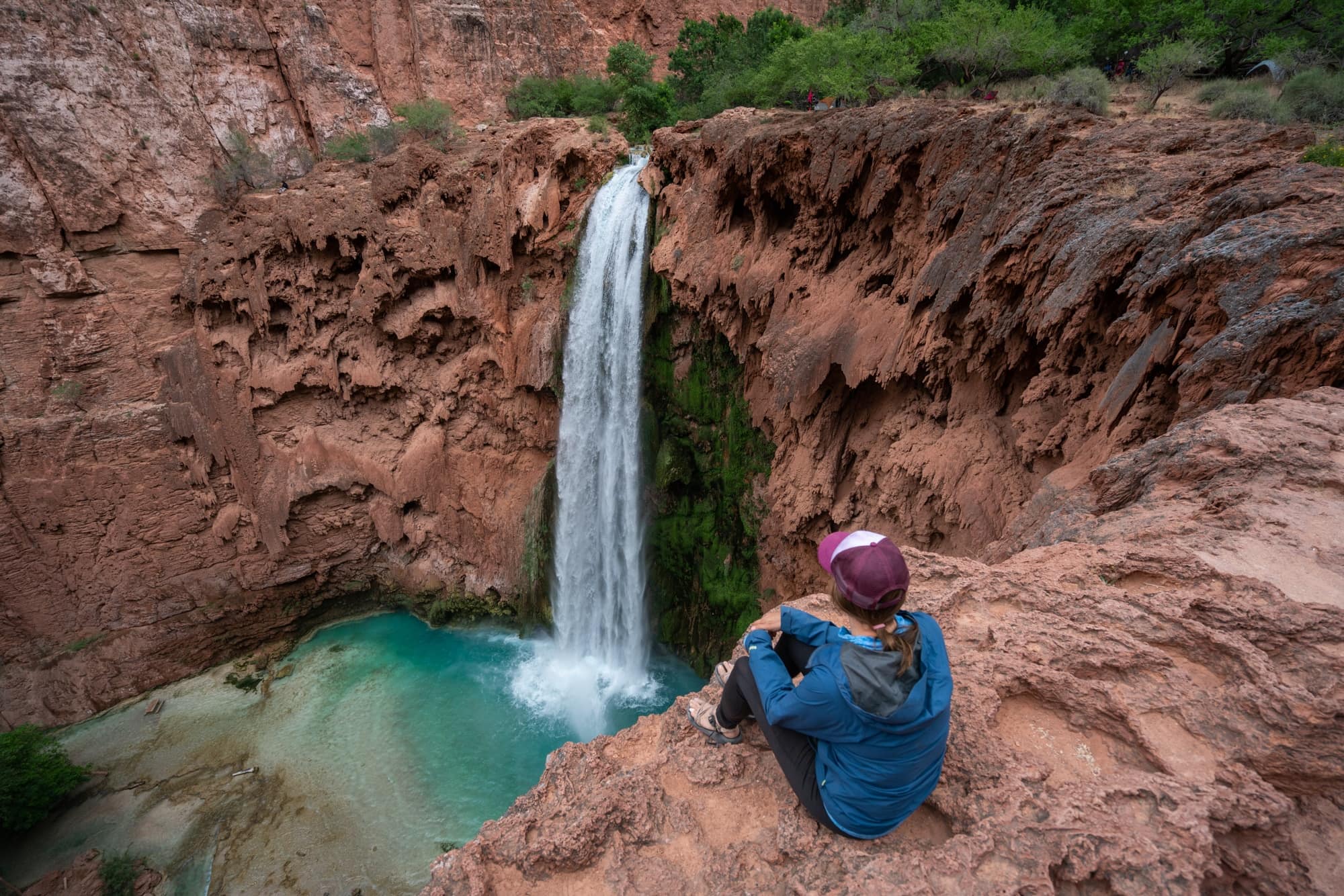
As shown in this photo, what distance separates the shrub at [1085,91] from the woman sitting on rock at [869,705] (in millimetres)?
10611

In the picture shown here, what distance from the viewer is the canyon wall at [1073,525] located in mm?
1863

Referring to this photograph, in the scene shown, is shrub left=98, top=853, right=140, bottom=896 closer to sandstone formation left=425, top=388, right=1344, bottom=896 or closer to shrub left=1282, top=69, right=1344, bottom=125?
sandstone formation left=425, top=388, right=1344, bottom=896

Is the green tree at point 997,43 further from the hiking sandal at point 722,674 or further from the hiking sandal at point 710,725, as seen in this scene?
the hiking sandal at point 710,725

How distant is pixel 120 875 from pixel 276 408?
27.7ft

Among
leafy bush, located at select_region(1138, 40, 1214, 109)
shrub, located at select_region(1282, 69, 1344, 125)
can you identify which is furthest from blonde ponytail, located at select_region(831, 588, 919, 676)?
leafy bush, located at select_region(1138, 40, 1214, 109)

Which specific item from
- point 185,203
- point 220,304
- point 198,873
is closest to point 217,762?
point 198,873

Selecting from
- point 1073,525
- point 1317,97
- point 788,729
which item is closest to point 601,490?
point 1073,525

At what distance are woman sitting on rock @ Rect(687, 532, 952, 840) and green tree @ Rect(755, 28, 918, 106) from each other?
483 inches

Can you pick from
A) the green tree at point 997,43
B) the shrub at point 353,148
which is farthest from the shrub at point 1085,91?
the shrub at point 353,148

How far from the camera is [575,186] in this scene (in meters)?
11.9

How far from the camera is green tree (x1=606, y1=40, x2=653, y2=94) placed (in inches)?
603

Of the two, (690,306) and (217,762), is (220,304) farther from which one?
(690,306)

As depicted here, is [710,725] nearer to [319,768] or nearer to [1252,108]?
[319,768]

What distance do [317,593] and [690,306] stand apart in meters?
11.4
